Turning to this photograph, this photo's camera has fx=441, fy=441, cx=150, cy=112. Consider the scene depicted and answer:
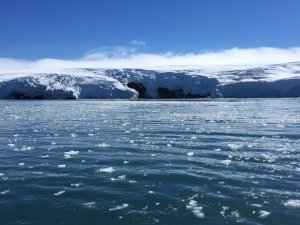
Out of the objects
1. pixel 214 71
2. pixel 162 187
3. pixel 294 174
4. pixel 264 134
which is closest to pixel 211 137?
pixel 264 134

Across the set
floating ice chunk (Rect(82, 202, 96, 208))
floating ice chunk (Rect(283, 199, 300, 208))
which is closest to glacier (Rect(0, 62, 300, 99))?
floating ice chunk (Rect(283, 199, 300, 208))

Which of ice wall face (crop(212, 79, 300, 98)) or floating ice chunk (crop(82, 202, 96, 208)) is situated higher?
ice wall face (crop(212, 79, 300, 98))

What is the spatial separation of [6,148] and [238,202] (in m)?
12.6

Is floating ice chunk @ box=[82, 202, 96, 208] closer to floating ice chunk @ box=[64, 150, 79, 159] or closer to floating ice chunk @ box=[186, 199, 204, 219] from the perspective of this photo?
floating ice chunk @ box=[186, 199, 204, 219]

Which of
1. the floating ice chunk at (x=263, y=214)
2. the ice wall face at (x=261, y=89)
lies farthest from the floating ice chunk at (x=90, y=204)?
the ice wall face at (x=261, y=89)

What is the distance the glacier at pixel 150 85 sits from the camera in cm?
10238

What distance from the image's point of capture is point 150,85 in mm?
114125

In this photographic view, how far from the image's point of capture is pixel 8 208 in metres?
11.2

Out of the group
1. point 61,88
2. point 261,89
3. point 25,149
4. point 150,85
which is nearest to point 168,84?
point 150,85

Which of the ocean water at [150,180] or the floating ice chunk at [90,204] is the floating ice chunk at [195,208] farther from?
the floating ice chunk at [90,204]

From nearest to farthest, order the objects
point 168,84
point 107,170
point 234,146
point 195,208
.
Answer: point 195,208
point 107,170
point 234,146
point 168,84

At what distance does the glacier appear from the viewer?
10238 cm

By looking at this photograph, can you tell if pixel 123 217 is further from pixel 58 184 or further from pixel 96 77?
pixel 96 77

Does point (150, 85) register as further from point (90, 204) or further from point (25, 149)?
point (90, 204)
